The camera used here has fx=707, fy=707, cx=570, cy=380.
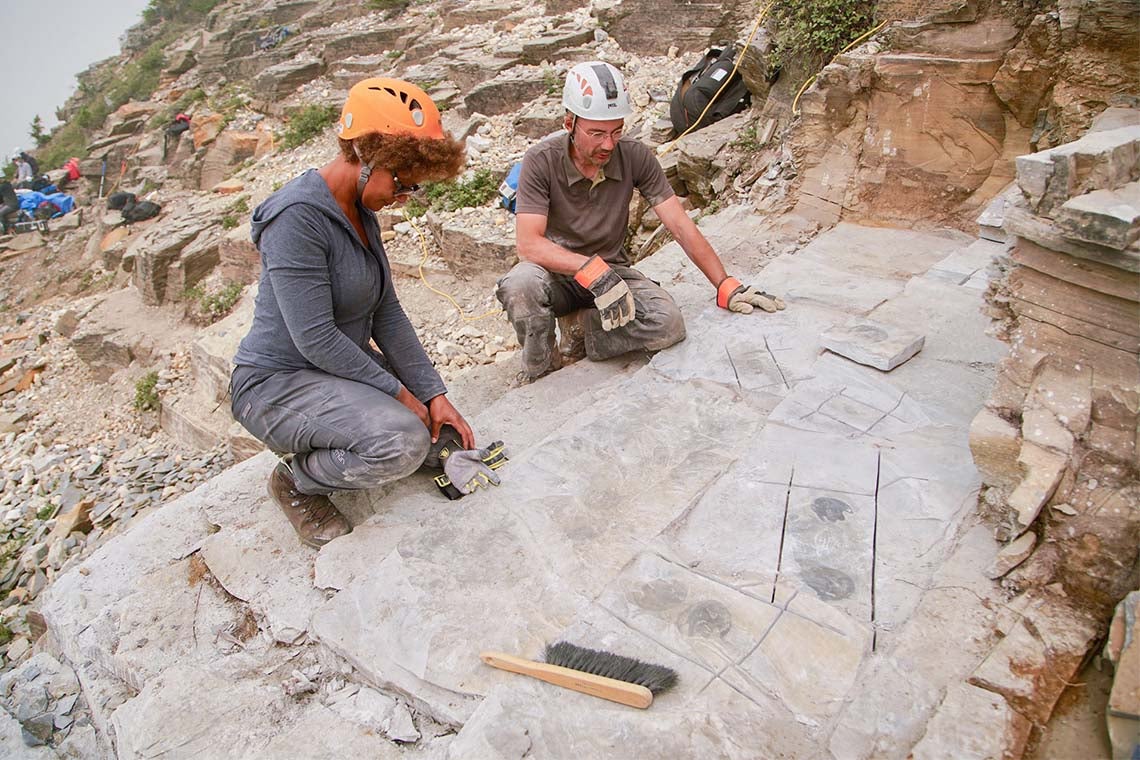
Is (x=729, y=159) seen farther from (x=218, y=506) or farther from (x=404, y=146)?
(x=218, y=506)

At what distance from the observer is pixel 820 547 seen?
80.9 inches

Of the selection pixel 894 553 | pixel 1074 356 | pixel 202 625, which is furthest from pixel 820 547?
pixel 202 625

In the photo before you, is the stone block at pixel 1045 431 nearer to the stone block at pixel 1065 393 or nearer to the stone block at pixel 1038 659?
the stone block at pixel 1065 393

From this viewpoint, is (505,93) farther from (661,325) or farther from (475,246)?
(661,325)

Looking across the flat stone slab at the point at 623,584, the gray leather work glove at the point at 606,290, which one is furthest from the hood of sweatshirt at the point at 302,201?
the gray leather work glove at the point at 606,290

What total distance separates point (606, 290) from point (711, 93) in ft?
16.1

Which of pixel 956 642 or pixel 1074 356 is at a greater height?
pixel 1074 356

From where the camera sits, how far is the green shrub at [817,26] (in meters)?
4.91

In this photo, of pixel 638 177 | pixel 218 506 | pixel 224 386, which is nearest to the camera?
pixel 218 506

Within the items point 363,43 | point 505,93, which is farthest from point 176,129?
point 505,93

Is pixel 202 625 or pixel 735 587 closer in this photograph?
pixel 735 587

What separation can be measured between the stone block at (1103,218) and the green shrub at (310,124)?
1347 centimetres

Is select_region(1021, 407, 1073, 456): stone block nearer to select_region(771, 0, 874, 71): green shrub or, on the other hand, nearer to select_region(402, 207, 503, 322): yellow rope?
select_region(771, 0, 874, 71): green shrub

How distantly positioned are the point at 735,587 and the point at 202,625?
1.69 m
